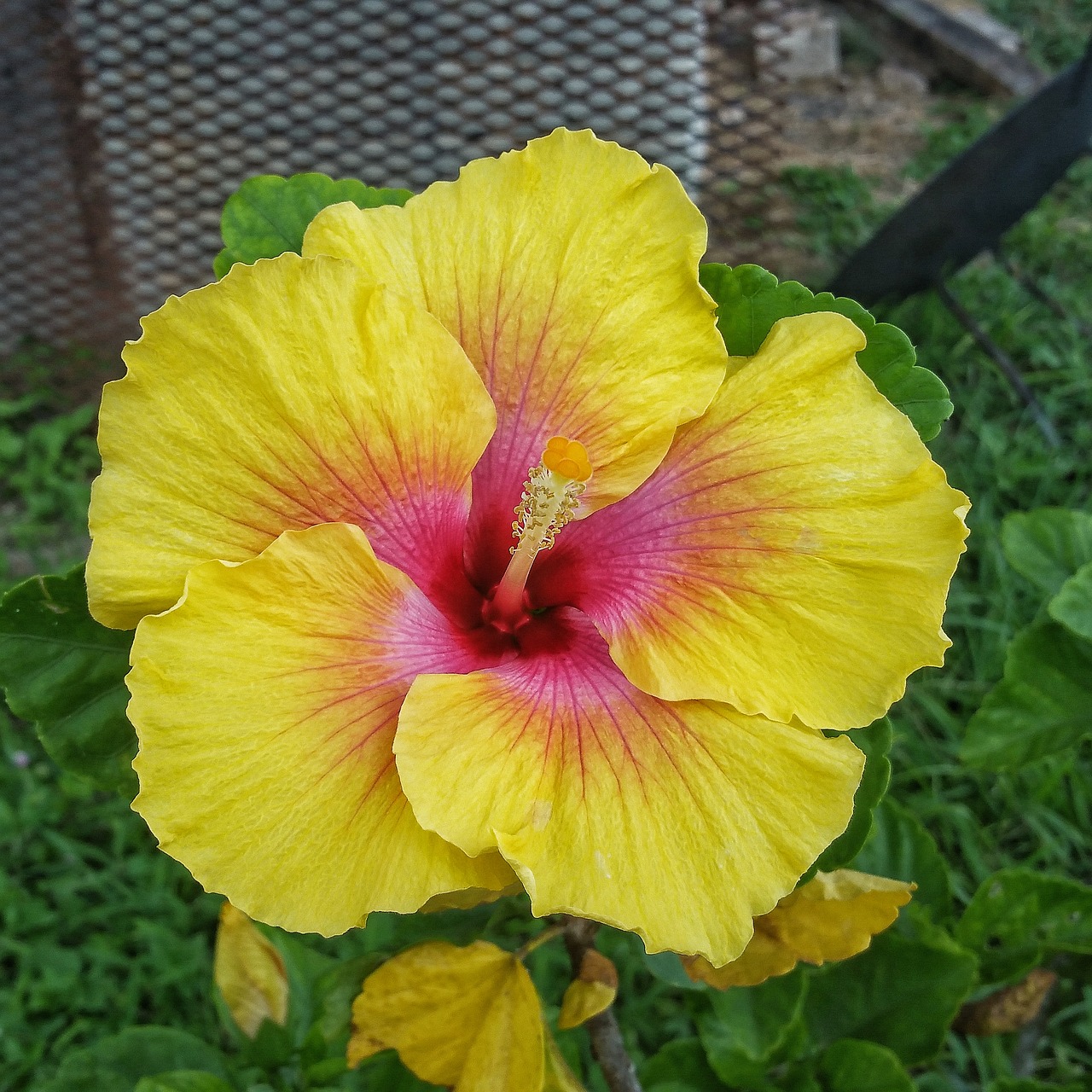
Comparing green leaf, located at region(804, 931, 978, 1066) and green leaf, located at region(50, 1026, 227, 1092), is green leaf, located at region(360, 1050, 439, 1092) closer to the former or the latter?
green leaf, located at region(50, 1026, 227, 1092)

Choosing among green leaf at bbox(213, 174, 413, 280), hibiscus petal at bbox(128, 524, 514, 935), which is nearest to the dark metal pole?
green leaf at bbox(213, 174, 413, 280)

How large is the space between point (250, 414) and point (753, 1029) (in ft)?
4.57

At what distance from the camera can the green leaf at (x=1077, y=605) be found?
157 cm

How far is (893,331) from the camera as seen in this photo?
1111mm

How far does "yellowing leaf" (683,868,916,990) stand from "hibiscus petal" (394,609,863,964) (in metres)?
0.43

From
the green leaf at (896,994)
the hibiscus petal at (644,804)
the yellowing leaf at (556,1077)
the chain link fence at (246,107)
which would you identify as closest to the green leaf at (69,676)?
the hibiscus petal at (644,804)

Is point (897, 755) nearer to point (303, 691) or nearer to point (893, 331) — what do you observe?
point (893, 331)

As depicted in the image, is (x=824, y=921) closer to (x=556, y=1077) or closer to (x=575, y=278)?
(x=556, y=1077)

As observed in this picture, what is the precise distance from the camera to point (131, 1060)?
176cm

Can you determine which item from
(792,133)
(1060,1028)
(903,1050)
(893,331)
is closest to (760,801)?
(893,331)

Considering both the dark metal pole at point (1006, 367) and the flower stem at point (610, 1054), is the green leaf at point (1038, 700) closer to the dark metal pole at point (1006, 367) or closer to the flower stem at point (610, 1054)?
the flower stem at point (610, 1054)

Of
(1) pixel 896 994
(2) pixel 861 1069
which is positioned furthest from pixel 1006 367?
(2) pixel 861 1069

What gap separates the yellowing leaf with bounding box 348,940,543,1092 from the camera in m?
1.29

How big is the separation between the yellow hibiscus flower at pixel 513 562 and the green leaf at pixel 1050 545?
3.72ft
